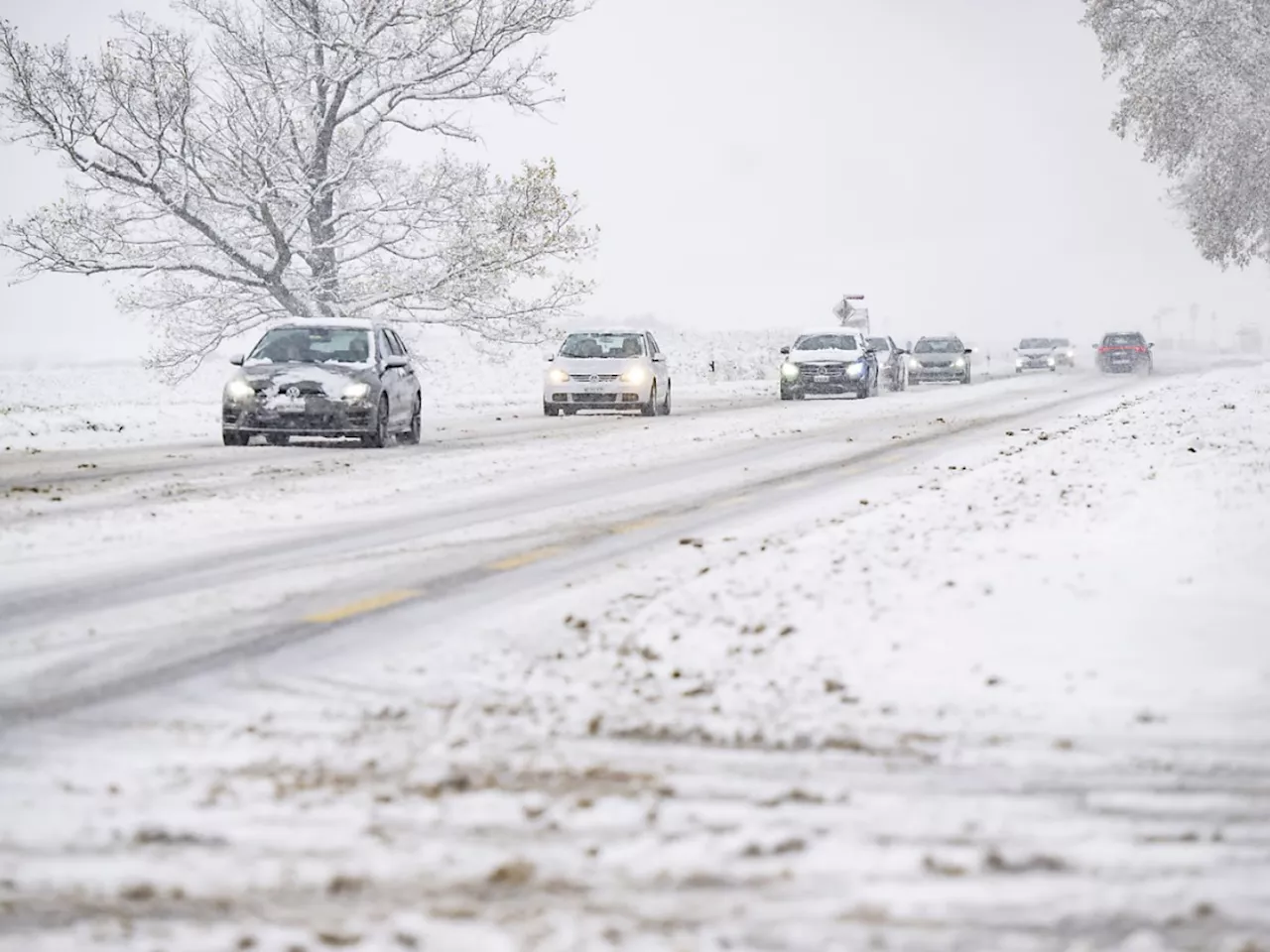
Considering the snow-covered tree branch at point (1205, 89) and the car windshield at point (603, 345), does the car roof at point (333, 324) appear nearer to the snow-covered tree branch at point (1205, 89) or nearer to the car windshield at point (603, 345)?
the car windshield at point (603, 345)

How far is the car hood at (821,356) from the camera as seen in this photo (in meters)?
36.9

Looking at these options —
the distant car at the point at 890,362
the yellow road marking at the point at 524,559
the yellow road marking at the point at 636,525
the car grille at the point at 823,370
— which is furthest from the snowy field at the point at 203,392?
the yellow road marking at the point at 524,559

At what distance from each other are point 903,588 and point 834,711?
7.82ft

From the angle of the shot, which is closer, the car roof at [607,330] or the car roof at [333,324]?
the car roof at [333,324]

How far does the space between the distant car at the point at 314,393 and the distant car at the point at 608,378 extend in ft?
26.5

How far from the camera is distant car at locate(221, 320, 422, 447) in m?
20.3

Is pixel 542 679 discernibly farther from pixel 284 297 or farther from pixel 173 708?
pixel 284 297

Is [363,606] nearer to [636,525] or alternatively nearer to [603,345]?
[636,525]

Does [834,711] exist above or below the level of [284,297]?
below

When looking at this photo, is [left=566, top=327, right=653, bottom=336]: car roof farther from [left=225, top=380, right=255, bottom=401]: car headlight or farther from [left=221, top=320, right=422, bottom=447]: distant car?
[left=225, top=380, right=255, bottom=401]: car headlight

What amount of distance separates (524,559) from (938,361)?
4068 cm

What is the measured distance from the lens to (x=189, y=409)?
98.8 feet

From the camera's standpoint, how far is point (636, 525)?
11297 mm

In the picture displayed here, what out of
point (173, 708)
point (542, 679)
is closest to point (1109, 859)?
point (542, 679)
